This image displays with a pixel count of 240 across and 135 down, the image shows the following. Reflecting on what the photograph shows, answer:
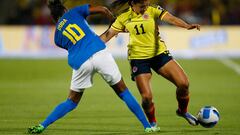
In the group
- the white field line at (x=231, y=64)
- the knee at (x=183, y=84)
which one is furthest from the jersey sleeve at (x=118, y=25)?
the white field line at (x=231, y=64)

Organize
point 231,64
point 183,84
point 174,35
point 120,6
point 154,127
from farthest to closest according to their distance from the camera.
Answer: point 174,35
point 231,64
point 120,6
point 183,84
point 154,127

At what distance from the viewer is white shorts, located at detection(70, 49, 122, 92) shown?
9.45 meters

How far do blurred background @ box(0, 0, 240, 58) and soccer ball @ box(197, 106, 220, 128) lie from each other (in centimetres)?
1628

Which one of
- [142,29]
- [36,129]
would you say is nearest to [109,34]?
[142,29]

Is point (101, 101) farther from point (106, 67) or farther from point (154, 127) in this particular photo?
point (106, 67)

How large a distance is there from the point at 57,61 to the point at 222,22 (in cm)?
703

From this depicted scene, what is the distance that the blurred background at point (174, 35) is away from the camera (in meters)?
26.6

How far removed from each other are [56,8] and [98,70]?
42.9 inches

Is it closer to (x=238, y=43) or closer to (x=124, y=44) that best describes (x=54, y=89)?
(x=124, y=44)

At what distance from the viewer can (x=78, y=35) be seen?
31.3 feet

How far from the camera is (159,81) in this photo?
19188mm

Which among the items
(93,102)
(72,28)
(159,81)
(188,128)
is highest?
(72,28)

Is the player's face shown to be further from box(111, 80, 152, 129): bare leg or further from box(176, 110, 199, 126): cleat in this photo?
box(176, 110, 199, 126): cleat

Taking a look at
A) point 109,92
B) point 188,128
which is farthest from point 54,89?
point 188,128
